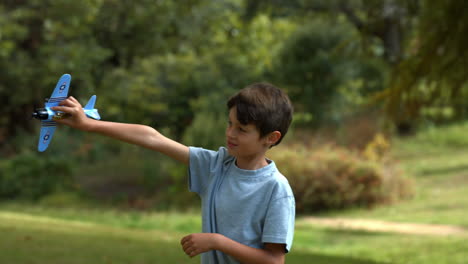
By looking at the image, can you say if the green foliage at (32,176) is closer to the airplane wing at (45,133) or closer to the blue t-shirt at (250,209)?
the airplane wing at (45,133)

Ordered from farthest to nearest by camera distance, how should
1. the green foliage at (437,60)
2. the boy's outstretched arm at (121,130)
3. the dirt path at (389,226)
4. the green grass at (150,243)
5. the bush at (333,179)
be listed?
the bush at (333,179) → the dirt path at (389,226) → the green foliage at (437,60) → the green grass at (150,243) → the boy's outstretched arm at (121,130)

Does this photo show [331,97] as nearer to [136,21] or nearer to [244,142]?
[136,21]

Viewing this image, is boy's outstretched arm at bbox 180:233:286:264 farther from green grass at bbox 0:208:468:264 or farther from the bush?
the bush

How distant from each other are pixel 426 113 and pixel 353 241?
54.7 feet

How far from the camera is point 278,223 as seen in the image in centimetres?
260

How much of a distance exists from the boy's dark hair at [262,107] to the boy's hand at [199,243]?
0.46 metres

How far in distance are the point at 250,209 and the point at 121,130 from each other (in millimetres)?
630

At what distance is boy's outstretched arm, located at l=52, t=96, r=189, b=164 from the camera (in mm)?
2631

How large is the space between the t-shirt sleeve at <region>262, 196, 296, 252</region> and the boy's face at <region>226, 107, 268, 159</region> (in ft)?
0.77

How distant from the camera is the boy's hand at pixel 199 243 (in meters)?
2.52

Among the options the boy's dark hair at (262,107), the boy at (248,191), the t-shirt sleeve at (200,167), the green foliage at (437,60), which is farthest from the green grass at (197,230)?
the boy's dark hair at (262,107)

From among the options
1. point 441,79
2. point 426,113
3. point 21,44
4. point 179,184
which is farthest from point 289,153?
point 426,113

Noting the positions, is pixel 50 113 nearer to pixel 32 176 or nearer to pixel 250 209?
pixel 250 209

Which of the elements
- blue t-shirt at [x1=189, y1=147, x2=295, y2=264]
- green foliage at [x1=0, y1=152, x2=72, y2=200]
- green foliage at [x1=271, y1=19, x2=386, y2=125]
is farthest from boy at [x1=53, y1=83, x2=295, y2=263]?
green foliage at [x1=271, y1=19, x2=386, y2=125]
